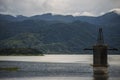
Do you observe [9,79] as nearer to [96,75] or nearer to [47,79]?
[47,79]

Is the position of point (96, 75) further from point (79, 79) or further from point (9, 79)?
point (9, 79)

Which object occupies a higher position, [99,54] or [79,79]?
[99,54]

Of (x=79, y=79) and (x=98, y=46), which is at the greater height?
(x=98, y=46)

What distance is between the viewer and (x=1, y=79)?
12138 centimetres

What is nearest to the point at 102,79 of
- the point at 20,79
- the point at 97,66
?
the point at 97,66

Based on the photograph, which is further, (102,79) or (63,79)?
(63,79)

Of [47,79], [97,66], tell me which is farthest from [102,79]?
[47,79]

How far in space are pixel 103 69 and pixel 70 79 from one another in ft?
39.9

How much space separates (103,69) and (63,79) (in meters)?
14.5

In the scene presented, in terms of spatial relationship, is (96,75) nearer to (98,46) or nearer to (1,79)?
(98,46)

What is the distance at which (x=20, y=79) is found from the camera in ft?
400

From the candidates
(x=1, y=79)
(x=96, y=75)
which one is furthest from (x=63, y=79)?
(x=1, y=79)

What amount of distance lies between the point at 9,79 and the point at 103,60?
3325cm

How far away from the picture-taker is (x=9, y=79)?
122000 millimetres
